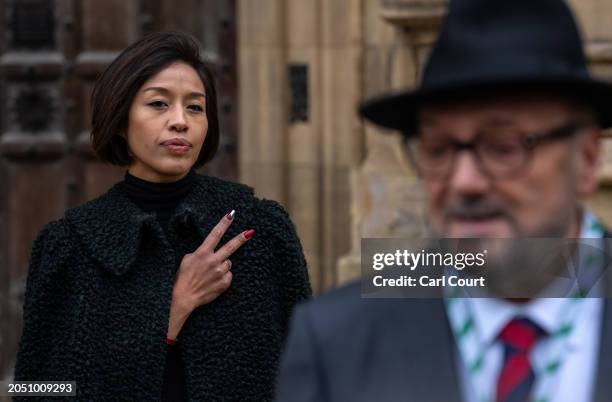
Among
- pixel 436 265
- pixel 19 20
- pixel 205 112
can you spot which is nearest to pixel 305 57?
pixel 19 20

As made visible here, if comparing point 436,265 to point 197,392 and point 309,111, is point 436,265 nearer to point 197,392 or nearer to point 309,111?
point 197,392

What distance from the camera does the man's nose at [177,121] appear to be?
3.54 metres

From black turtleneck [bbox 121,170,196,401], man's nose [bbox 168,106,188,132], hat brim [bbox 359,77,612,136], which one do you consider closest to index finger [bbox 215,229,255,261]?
black turtleneck [bbox 121,170,196,401]

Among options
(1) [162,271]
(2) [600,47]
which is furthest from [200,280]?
(2) [600,47]

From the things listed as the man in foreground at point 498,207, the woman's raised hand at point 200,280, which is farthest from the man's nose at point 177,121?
the man in foreground at point 498,207

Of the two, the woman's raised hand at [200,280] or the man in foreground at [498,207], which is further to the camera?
the woman's raised hand at [200,280]

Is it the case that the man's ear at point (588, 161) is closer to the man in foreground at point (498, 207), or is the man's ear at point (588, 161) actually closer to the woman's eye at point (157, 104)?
the man in foreground at point (498, 207)

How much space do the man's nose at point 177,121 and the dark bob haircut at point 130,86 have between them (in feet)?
0.32

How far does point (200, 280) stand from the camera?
357cm

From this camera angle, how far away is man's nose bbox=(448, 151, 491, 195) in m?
1.81

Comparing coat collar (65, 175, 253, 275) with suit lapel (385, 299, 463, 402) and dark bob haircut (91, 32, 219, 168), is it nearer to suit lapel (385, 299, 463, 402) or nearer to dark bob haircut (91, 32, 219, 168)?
dark bob haircut (91, 32, 219, 168)

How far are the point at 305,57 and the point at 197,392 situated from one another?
2853mm

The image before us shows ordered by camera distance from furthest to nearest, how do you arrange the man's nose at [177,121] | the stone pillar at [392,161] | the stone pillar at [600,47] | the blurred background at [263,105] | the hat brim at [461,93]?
the blurred background at [263,105]
the stone pillar at [392,161]
the stone pillar at [600,47]
the man's nose at [177,121]
the hat brim at [461,93]

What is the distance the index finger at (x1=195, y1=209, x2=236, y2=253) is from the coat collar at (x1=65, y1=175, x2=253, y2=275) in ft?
0.07
